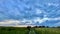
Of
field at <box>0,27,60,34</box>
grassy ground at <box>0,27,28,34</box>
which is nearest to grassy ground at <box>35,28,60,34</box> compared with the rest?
field at <box>0,27,60,34</box>

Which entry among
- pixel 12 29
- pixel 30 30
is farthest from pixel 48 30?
pixel 12 29

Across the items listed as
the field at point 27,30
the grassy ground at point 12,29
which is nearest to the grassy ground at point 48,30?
the field at point 27,30

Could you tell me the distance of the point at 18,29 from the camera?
2541 millimetres

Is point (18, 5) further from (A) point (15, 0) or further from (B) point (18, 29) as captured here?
(B) point (18, 29)

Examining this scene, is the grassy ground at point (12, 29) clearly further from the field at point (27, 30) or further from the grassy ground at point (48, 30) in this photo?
the grassy ground at point (48, 30)

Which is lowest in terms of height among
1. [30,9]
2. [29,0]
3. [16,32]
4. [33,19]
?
[16,32]

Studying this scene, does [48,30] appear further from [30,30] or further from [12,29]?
[12,29]

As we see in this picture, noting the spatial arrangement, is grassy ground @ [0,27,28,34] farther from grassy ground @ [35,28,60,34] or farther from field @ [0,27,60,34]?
grassy ground @ [35,28,60,34]

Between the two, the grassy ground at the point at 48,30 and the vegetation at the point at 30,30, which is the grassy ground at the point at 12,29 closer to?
the vegetation at the point at 30,30

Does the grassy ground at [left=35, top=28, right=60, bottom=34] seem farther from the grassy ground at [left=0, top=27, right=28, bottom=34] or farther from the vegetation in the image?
the grassy ground at [left=0, top=27, right=28, bottom=34]

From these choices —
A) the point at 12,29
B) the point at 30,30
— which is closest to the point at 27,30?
the point at 30,30

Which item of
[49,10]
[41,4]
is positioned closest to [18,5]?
[41,4]

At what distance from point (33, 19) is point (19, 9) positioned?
320 millimetres

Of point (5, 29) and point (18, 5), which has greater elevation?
point (18, 5)
